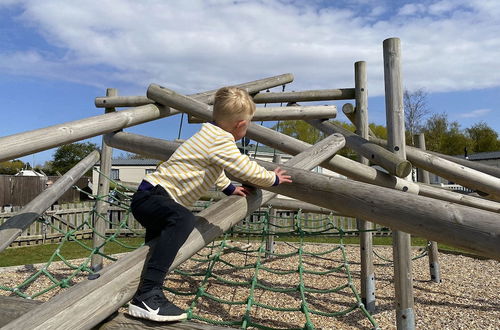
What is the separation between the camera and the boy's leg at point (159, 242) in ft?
5.20

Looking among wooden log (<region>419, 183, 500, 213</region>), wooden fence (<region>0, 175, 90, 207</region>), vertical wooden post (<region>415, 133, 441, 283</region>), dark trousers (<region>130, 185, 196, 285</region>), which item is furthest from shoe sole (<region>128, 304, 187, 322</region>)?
wooden fence (<region>0, 175, 90, 207</region>)

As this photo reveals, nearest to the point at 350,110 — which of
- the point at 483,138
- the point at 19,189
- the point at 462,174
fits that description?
the point at 462,174

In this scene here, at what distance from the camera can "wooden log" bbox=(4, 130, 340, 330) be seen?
1371mm

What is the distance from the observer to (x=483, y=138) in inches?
1326

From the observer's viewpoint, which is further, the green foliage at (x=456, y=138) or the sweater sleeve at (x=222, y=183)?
the green foliage at (x=456, y=138)

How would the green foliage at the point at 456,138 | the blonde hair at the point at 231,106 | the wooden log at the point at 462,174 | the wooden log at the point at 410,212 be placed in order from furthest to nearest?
the green foliage at the point at 456,138, the wooden log at the point at 462,174, the blonde hair at the point at 231,106, the wooden log at the point at 410,212

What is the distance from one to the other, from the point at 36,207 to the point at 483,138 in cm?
3637

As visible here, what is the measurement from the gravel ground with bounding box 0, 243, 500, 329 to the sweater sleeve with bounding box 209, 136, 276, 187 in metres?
1.89

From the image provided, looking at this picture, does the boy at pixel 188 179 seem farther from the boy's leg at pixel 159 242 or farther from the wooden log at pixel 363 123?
the wooden log at pixel 363 123

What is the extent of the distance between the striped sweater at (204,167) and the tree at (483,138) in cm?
3472

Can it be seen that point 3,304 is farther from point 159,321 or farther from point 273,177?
point 273,177

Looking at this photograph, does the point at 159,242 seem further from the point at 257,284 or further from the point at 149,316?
the point at 257,284

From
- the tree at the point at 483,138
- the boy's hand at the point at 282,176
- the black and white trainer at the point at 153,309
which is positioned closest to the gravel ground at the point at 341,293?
the boy's hand at the point at 282,176

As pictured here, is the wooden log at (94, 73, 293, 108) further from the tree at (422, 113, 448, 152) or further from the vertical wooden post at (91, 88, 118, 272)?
the tree at (422, 113, 448, 152)
